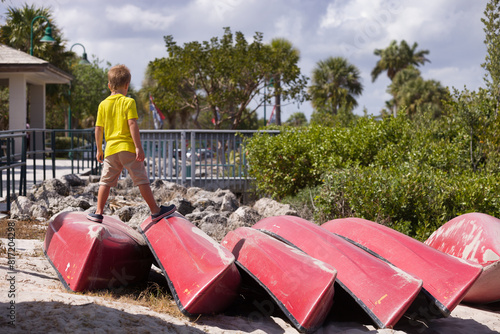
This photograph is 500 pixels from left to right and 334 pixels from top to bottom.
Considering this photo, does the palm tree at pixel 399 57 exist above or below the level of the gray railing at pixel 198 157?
above

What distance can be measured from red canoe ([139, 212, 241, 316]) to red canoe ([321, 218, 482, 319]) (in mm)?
1367

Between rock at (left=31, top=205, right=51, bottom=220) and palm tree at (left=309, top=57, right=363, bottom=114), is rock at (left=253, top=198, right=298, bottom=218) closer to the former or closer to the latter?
rock at (left=31, top=205, right=51, bottom=220)

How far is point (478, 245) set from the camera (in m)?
4.86

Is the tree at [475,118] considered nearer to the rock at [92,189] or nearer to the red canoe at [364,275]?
the red canoe at [364,275]

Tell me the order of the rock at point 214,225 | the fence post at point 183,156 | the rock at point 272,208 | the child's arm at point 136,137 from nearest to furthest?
the child's arm at point 136,137, the rock at point 214,225, the rock at point 272,208, the fence post at point 183,156

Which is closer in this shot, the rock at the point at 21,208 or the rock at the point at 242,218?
the rock at the point at 242,218

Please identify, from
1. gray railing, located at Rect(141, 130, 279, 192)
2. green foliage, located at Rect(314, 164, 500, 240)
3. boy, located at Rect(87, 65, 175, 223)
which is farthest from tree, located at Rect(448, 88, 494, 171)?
boy, located at Rect(87, 65, 175, 223)

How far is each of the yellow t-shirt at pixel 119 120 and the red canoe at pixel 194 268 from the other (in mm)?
866

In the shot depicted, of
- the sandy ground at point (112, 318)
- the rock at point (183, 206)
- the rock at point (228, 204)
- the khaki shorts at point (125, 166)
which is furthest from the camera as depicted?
the rock at point (228, 204)

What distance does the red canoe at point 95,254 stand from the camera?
433 centimetres

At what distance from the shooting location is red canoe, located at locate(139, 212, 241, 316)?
3908 mm

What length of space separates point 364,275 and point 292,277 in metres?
0.61

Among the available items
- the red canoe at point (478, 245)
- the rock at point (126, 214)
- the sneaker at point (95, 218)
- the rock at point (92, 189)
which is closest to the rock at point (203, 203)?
the rock at point (126, 214)

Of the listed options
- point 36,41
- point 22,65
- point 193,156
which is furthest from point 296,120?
point 193,156
